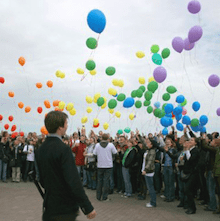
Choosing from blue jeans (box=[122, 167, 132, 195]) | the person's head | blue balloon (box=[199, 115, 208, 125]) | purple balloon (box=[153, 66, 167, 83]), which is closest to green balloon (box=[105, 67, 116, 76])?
purple balloon (box=[153, 66, 167, 83])

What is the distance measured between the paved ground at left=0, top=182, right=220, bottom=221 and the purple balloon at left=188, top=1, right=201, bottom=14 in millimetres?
6446

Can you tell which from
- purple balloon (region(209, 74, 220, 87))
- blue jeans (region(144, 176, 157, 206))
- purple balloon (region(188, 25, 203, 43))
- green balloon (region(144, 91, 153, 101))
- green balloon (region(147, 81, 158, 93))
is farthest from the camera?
green balloon (region(144, 91, 153, 101))

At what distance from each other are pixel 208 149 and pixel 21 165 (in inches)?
335

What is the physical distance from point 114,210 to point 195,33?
21.8 feet

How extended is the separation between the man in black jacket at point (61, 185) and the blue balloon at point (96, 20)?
7571 mm

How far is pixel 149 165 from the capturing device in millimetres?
7691

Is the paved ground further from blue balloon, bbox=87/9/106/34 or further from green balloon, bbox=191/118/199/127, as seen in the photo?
blue balloon, bbox=87/9/106/34

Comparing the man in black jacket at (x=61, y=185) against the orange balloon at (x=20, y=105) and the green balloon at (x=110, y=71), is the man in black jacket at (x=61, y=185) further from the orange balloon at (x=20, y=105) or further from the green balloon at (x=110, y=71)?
the orange balloon at (x=20, y=105)

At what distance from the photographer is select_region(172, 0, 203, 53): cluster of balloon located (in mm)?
9469

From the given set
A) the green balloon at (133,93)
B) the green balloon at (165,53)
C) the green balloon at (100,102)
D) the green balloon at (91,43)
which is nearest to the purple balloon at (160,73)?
the green balloon at (165,53)

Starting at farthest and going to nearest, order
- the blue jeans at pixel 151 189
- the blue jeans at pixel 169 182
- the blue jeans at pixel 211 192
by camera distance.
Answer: the blue jeans at pixel 169 182, the blue jeans at pixel 151 189, the blue jeans at pixel 211 192

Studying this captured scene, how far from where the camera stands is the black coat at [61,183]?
7.82ft

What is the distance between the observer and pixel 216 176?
22.7 feet

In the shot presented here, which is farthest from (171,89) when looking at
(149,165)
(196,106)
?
(149,165)
